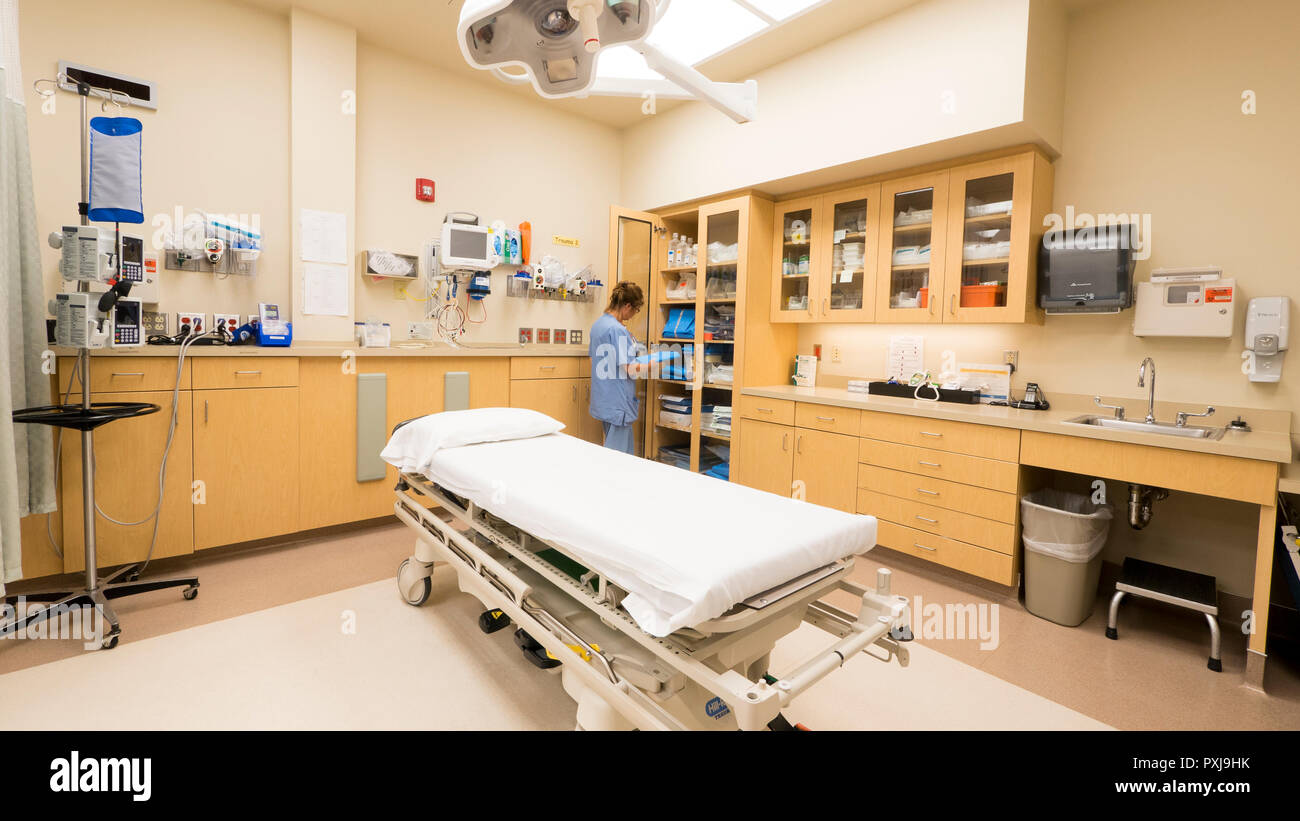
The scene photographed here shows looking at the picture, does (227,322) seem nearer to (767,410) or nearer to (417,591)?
(417,591)

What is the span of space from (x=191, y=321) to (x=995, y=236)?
175 inches

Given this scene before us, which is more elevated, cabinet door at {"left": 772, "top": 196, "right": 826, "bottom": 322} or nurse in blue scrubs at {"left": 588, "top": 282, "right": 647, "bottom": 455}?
cabinet door at {"left": 772, "top": 196, "right": 826, "bottom": 322}

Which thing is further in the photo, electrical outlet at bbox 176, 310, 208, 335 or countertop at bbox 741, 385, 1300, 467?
electrical outlet at bbox 176, 310, 208, 335

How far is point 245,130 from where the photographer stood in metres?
3.43

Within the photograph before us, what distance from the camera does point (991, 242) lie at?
3209 millimetres

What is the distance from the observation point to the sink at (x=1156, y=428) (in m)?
2.60

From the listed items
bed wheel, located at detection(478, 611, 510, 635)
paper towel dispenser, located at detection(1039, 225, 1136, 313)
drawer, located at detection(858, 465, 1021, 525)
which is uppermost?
paper towel dispenser, located at detection(1039, 225, 1136, 313)

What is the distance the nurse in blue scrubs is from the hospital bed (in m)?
1.92

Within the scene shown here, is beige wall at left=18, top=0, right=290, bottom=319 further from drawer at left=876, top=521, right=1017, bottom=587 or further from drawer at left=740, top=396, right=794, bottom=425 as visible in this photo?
drawer at left=876, top=521, right=1017, bottom=587

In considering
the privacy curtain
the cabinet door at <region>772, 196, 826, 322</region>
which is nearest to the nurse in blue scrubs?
the cabinet door at <region>772, 196, 826, 322</region>

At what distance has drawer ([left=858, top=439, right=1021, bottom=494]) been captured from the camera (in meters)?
2.82

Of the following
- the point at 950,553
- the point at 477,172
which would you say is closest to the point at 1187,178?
the point at 950,553

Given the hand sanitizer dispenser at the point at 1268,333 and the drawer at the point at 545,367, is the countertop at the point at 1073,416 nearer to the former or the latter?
the hand sanitizer dispenser at the point at 1268,333
